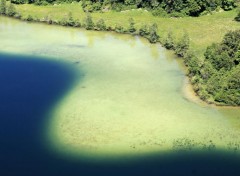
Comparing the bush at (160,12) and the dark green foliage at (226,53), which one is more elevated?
the dark green foliage at (226,53)

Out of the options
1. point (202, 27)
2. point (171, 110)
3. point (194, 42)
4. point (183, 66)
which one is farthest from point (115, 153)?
point (202, 27)

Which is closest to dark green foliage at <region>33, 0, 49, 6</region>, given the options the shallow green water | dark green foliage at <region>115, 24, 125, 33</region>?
the shallow green water

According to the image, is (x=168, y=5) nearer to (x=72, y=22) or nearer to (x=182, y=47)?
(x=72, y=22)

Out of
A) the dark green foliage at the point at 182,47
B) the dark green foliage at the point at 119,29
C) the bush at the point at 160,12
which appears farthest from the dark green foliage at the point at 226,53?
the bush at the point at 160,12

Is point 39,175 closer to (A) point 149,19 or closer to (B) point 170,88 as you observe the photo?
(B) point 170,88

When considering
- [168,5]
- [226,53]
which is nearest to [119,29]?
[168,5]

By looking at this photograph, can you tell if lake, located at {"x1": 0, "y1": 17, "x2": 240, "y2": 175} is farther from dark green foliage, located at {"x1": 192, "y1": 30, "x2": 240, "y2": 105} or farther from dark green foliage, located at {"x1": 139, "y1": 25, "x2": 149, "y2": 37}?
dark green foliage, located at {"x1": 139, "y1": 25, "x2": 149, "y2": 37}

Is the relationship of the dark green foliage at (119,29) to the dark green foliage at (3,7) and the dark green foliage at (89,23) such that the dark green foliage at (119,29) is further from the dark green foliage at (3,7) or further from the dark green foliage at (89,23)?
the dark green foliage at (3,7)
